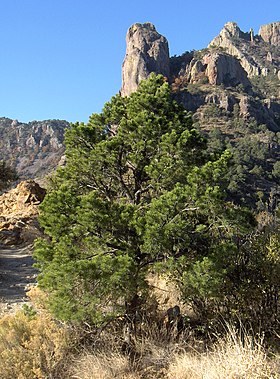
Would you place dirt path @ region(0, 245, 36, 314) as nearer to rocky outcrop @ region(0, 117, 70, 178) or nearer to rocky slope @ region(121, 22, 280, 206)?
rocky slope @ region(121, 22, 280, 206)

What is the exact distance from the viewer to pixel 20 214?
700 inches

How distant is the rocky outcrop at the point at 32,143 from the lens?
89.4 metres

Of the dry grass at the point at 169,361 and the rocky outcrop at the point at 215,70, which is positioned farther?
the rocky outcrop at the point at 215,70

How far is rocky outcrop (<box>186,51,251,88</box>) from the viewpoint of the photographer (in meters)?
89.1

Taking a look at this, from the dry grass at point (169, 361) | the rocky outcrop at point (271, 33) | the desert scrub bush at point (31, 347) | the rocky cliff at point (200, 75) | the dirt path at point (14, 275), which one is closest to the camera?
the dry grass at point (169, 361)

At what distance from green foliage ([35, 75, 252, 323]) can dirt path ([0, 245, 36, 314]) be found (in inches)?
127

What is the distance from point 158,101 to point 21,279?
7649 millimetres

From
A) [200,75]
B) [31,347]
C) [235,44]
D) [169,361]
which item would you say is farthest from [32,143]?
[169,361]

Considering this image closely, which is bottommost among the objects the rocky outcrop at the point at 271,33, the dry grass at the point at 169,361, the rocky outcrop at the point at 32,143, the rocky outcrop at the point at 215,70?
the dry grass at the point at 169,361

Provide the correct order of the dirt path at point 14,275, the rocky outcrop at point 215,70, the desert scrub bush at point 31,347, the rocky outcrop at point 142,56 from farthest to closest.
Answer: the rocky outcrop at point 142,56
the rocky outcrop at point 215,70
the dirt path at point 14,275
the desert scrub bush at point 31,347

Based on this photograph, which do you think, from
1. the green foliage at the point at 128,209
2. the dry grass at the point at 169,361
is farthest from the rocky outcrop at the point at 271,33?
the dry grass at the point at 169,361

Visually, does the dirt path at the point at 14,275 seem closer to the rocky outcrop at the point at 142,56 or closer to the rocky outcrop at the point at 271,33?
the rocky outcrop at the point at 142,56

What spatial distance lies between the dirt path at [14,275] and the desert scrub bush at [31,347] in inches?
87.9

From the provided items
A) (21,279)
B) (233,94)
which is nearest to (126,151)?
(21,279)
